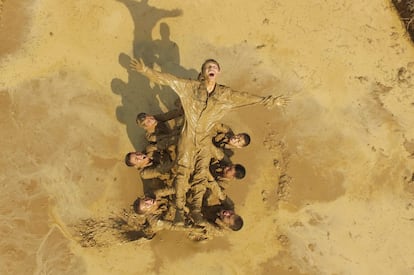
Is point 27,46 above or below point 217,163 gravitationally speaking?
above

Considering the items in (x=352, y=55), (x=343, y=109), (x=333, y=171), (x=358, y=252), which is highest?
(x=352, y=55)

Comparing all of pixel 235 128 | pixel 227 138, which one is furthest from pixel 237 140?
pixel 235 128

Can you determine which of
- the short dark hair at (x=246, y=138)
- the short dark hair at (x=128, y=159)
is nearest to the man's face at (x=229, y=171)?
the short dark hair at (x=246, y=138)

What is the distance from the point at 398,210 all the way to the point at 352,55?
3050mm

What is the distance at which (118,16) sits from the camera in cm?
891

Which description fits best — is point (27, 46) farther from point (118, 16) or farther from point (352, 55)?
point (352, 55)

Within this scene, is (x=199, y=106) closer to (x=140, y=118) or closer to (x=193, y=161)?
(x=193, y=161)

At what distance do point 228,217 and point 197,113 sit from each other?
1.85 m

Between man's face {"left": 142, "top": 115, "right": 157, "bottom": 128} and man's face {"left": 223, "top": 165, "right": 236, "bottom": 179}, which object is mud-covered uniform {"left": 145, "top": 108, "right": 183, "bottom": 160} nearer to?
man's face {"left": 142, "top": 115, "right": 157, "bottom": 128}

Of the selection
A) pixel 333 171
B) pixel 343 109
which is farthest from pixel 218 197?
pixel 343 109

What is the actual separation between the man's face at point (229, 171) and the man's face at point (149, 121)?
4.87ft

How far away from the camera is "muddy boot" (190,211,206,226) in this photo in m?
7.78

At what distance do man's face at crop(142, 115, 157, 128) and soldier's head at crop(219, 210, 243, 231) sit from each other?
1.95 metres

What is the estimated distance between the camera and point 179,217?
318 inches
